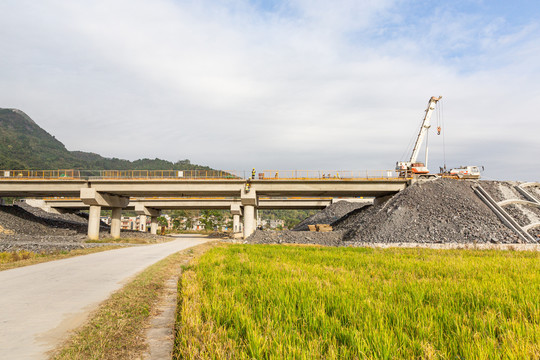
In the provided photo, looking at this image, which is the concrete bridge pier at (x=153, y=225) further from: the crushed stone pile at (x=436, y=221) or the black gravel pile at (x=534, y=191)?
the black gravel pile at (x=534, y=191)

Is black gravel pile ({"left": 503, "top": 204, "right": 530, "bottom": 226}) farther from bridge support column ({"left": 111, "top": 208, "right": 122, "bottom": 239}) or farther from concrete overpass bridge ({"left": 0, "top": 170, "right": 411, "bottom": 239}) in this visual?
bridge support column ({"left": 111, "top": 208, "right": 122, "bottom": 239})

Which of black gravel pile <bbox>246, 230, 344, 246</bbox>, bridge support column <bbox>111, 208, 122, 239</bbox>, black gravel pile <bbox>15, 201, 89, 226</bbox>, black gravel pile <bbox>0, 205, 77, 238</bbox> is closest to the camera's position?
black gravel pile <bbox>246, 230, 344, 246</bbox>

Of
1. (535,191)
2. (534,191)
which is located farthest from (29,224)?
(535,191)

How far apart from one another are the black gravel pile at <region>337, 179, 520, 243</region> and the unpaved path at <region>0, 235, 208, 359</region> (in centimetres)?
2500

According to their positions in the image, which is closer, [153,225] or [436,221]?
[436,221]

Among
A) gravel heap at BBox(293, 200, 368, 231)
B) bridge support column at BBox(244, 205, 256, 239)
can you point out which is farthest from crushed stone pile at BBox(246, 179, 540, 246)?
gravel heap at BBox(293, 200, 368, 231)

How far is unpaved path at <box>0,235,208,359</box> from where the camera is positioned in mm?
4730

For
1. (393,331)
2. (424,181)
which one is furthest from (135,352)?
(424,181)

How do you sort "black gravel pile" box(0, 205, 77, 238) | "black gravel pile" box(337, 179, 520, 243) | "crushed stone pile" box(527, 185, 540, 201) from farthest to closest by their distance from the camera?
"black gravel pile" box(0, 205, 77, 238) → "crushed stone pile" box(527, 185, 540, 201) → "black gravel pile" box(337, 179, 520, 243)

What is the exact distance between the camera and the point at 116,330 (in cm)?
520

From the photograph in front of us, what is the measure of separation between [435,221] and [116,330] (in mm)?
32265

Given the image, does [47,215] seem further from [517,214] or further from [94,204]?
[517,214]

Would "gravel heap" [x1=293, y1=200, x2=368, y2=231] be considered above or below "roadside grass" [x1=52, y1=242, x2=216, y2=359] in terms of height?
above

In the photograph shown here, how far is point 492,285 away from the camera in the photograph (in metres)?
7.44
